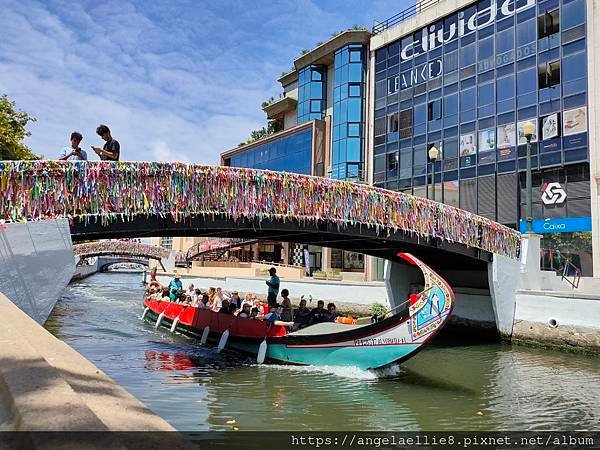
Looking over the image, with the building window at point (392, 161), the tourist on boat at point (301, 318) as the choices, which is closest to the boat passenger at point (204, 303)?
the tourist on boat at point (301, 318)

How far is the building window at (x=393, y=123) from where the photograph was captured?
3472cm

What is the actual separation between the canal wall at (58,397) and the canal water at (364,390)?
4.97 m

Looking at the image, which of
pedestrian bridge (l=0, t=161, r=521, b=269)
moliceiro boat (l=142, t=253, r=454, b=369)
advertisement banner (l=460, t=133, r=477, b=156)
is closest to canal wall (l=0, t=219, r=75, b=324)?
pedestrian bridge (l=0, t=161, r=521, b=269)

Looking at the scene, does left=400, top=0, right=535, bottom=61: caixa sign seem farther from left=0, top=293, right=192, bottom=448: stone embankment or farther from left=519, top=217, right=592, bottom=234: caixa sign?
left=0, top=293, right=192, bottom=448: stone embankment

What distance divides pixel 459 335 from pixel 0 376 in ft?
64.1

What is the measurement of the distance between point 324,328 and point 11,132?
18.6m

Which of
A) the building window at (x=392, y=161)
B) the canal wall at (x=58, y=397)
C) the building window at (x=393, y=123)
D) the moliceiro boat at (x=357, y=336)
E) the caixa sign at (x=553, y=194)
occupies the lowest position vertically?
the moliceiro boat at (x=357, y=336)

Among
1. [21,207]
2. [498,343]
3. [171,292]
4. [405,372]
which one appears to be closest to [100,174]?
[21,207]

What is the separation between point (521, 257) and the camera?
19734 mm

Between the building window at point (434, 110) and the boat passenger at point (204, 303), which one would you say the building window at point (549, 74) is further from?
the boat passenger at point (204, 303)

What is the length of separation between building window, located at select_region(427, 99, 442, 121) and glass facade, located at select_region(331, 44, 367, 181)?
6416 mm

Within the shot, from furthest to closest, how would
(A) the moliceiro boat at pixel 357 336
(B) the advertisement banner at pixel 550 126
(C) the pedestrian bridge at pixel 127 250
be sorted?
(C) the pedestrian bridge at pixel 127 250 < (B) the advertisement banner at pixel 550 126 < (A) the moliceiro boat at pixel 357 336

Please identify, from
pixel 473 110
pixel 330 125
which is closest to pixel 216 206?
pixel 473 110

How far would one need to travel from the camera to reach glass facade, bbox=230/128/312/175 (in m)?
41.4
